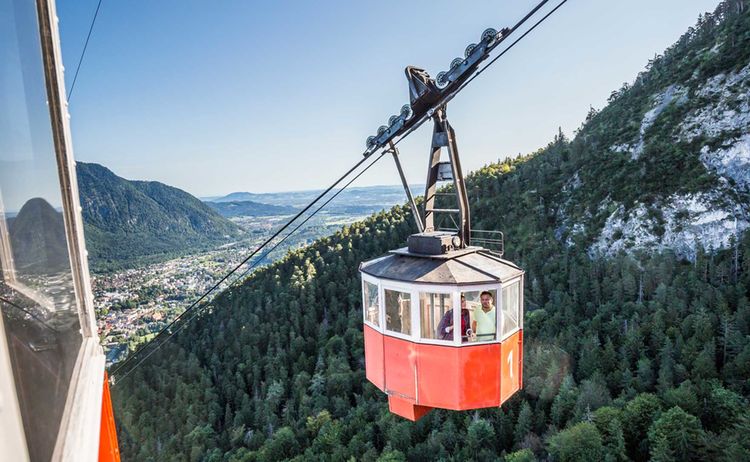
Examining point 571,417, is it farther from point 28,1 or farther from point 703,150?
point 28,1

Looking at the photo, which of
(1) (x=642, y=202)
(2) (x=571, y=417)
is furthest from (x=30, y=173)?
(1) (x=642, y=202)

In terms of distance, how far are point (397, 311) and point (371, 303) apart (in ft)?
2.15

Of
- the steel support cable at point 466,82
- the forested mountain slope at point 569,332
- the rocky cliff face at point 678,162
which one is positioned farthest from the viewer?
the rocky cliff face at point 678,162

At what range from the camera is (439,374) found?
283 inches

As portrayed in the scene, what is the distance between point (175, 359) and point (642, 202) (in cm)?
8034

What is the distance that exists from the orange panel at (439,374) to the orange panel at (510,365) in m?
0.82

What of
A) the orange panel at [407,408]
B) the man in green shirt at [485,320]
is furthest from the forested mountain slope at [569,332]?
the man in green shirt at [485,320]

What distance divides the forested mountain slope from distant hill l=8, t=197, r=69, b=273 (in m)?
47.8

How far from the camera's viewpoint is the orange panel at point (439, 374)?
7.11 meters

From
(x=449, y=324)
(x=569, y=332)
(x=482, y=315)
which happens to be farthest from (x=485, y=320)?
(x=569, y=332)

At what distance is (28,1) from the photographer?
172 cm

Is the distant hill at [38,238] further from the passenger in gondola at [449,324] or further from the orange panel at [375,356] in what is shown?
the orange panel at [375,356]

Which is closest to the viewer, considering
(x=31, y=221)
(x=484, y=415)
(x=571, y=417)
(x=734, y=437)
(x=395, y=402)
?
(x=31, y=221)

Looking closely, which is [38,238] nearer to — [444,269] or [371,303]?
[444,269]
